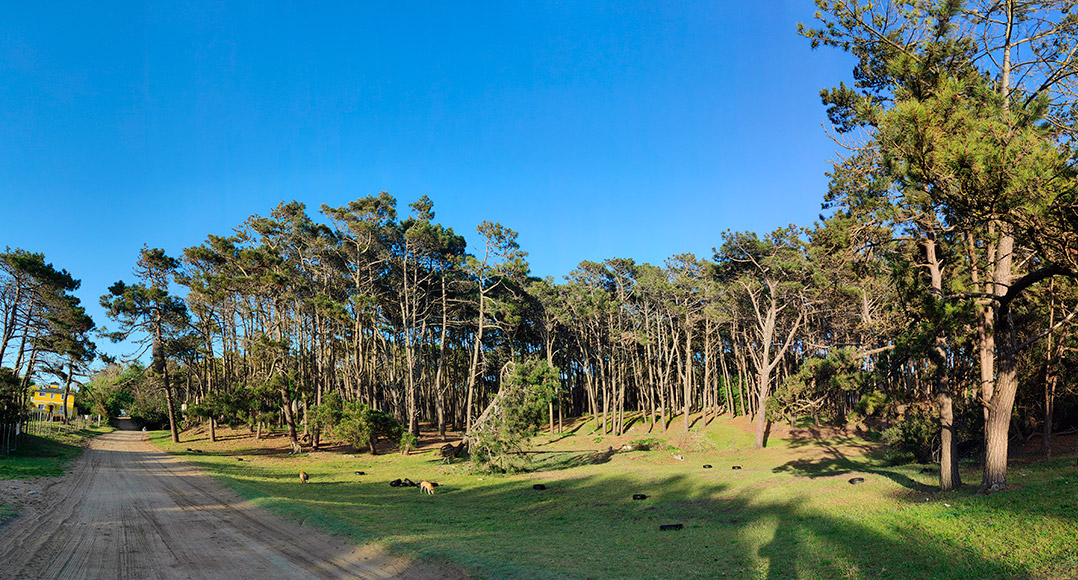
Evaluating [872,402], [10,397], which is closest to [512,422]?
[872,402]

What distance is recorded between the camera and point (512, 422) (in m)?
25.3

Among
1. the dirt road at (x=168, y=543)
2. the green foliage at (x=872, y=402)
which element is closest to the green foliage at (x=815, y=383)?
the green foliage at (x=872, y=402)

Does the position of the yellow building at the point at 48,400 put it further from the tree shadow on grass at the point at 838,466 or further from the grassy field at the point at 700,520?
the tree shadow on grass at the point at 838,466

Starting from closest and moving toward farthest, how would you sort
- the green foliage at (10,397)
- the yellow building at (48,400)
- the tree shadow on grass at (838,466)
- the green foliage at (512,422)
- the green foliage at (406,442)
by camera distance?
the tree shadow on grass at (838,466) < the green foliage at (512,422) < the green foliage at (10,397) < the green foliage at (406,442) < the yellow building at (48,400)

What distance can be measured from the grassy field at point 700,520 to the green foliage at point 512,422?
0.81 m

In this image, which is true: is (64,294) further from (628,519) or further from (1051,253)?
(1051,253)

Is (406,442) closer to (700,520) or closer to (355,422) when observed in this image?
(355,422)

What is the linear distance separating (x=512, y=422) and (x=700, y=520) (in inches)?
527

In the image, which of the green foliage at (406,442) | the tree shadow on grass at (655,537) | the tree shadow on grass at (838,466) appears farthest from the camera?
the green foliage at (406,442)

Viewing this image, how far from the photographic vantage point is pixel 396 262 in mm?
42688

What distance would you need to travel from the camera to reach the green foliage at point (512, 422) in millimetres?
25016

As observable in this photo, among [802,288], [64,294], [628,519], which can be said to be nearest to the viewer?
[628,519]

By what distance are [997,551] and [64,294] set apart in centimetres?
4532

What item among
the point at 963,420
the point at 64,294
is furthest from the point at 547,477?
the point at 64,294
